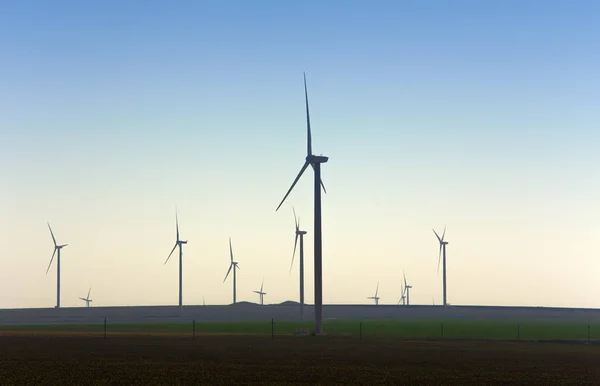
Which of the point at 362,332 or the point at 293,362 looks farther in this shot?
the point at 362,332

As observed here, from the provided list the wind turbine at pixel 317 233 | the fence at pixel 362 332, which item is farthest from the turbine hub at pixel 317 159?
the fence at pixel 362 332

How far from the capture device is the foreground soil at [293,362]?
48312 millimetres

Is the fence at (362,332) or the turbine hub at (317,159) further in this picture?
the turbine hub at (317,159)

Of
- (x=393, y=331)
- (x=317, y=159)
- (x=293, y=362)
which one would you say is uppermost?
(x=317, y=159)

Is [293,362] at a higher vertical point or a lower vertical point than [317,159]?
lower

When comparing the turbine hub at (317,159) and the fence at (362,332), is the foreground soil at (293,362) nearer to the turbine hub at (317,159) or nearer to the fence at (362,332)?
the fence at (362,332)

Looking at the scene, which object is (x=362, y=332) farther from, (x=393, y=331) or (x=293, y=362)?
(x=293, y=362)

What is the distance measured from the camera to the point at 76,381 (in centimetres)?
4603

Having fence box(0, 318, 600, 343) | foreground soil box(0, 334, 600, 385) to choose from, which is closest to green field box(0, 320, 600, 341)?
fence box(0, 318, 600, 343)

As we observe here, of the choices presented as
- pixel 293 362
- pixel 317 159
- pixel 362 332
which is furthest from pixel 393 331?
pixel 293 362

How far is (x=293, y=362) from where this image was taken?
5944cm

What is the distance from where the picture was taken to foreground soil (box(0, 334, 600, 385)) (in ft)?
A: 159

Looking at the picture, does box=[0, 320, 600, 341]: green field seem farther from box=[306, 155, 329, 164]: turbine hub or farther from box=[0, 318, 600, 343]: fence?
box=[306, 155, 329, 164]: turbine hub

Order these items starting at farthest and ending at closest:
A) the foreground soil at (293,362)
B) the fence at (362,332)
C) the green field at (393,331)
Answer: the green field at (393,331)
the fence at (362,332)
the foreground soil at (293,362)
